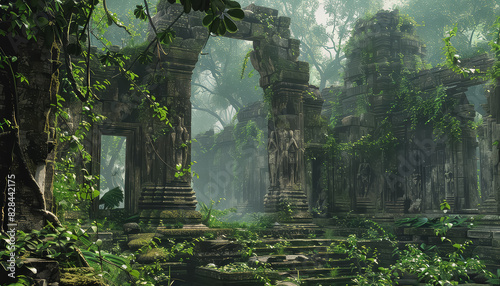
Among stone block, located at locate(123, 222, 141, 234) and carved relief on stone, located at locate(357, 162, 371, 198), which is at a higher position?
carved relief on stone, located at locate(357, 162, 371, 198)

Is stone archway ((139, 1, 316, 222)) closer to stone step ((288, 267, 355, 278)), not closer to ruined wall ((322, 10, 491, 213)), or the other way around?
ruined wall ((322, 10, 491, 213))

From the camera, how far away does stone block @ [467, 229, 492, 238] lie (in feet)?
28.8

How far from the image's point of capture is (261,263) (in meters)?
7.81

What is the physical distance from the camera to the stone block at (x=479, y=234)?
8.79 meters

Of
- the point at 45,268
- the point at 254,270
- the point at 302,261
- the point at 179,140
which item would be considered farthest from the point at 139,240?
the point at 45,268

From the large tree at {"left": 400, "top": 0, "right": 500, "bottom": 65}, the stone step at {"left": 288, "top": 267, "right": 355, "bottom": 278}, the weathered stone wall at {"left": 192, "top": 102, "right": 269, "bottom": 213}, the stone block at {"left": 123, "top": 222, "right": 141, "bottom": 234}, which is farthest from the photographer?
the large tree at {"left": 400, "top": 0, "right": 500, "bottom": 65}

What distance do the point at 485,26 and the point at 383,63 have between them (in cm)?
1406

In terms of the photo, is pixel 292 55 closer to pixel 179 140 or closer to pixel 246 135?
pixel 179 140

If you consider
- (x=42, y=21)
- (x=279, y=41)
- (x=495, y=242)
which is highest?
(x=279, y=41)

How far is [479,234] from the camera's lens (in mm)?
8977

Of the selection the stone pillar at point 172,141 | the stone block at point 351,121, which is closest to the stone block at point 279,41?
the stone pillar at point 172,141

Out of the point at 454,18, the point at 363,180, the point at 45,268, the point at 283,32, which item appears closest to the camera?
the point at 45,268

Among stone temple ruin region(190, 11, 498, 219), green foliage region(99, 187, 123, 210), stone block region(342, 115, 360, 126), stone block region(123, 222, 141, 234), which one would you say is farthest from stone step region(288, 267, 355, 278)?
stone block region(342, 115, 360, 126)

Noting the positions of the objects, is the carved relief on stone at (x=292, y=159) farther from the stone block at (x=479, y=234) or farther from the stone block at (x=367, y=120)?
the stone block at (x=479, y=234)
